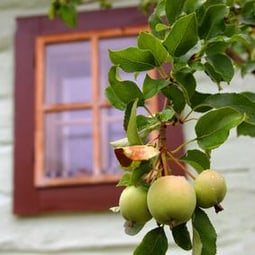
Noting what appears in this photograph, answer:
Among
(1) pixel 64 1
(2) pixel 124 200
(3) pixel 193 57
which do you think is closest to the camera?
(2) pixel 124 200

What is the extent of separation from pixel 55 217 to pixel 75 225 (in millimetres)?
63

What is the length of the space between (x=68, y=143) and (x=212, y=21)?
1196 mm

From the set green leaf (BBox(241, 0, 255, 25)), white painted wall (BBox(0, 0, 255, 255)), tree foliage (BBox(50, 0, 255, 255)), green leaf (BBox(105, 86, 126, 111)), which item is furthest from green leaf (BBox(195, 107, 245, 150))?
white painted wall (BBox(0, 0, 255, 255))

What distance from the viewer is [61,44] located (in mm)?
2066

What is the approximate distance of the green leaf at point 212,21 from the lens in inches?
33.7

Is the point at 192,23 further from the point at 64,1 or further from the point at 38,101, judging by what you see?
the point at 38,101

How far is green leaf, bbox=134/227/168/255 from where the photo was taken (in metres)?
0.72

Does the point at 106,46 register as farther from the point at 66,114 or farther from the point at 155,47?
the point at 155,47

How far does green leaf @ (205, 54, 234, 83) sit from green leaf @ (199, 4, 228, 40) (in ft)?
0.10

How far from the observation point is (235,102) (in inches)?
31.1

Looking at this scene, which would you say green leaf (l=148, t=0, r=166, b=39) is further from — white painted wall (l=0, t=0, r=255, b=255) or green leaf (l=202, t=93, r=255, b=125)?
white painted wall (l=0, t=0, r=255, b=255)

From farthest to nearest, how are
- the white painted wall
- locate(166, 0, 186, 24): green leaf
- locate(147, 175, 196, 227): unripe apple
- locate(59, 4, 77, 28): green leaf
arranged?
the white painted wall, locate(59, 4, 77, 28): green leaf, locate(166, 0, 186, 24): green leaf, locate(147, 175, 196, 227): unripe apple

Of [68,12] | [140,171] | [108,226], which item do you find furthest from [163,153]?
[108,226]

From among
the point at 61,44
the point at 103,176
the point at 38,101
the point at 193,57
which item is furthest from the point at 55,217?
the point at 193,57
